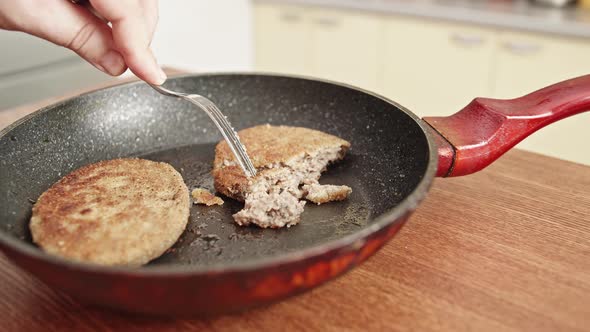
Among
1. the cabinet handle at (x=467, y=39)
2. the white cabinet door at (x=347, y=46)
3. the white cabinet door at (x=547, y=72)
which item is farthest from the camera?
the white cabinet door at (x=347, y=46)

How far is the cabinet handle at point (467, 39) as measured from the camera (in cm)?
267

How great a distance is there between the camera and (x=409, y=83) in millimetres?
3008

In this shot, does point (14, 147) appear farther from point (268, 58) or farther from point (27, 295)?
point (268, 58)

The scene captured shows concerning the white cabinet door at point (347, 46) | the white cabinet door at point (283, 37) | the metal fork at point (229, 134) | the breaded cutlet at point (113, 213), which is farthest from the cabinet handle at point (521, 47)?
the breaded cutlet at point (113, 213)

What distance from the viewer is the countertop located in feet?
8.03

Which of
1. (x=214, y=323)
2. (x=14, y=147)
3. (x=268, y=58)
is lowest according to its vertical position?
(x=268, y=58)

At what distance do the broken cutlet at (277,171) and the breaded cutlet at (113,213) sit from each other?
126 millimetres

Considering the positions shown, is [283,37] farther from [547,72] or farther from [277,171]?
[277,171]

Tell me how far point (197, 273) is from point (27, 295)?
40 centimetres

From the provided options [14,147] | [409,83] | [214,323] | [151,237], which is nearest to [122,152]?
[14,147]

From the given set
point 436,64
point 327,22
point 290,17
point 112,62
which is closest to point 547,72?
point 436,64

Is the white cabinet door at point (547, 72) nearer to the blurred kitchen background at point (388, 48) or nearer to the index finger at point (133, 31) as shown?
the blurred kitchen background at point (388, 48)

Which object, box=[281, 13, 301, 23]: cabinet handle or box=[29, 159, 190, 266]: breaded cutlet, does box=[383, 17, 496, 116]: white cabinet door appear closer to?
box=[281, 13, 301, 23]: cabinet handle

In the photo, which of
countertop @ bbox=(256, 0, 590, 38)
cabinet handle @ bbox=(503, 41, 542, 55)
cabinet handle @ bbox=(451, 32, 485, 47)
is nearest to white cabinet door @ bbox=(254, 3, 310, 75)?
countertop @ bbox=(256, 0, 590, 38)
